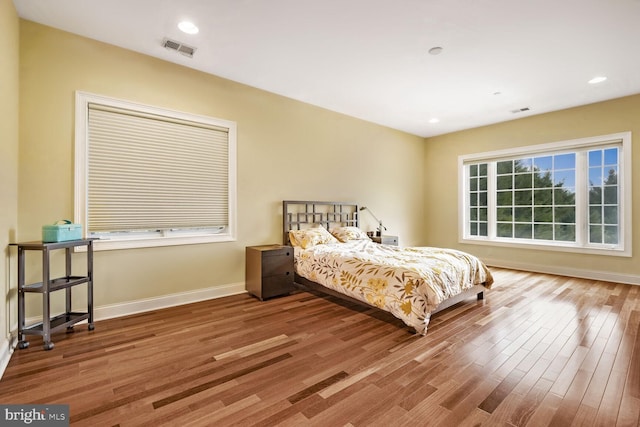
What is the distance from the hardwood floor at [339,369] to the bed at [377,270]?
8.8 inches

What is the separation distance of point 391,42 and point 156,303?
3729 millimetres

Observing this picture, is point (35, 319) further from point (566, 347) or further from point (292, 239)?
point (566, 347)

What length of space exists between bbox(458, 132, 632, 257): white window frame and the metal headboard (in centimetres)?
264

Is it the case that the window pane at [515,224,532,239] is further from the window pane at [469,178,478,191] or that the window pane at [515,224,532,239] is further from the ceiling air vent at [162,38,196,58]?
the ceiling air vent at [162,38,196,58]

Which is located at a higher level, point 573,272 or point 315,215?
point 315,215

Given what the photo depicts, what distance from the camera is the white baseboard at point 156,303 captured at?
284 cm

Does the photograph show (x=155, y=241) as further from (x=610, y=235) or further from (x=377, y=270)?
(x=610, y=235)

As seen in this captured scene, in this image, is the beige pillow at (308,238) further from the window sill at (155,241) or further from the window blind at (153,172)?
the window blind at (153,172)

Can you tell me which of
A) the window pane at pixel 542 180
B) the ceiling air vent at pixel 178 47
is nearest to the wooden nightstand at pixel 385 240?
the window pane at pixel 542 180

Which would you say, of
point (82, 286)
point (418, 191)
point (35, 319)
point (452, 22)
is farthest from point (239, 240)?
point (418, 191)

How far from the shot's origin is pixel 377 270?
2.94 metres

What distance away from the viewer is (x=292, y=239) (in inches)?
164

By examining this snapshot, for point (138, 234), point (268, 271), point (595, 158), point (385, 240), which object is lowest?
point (268, 271)

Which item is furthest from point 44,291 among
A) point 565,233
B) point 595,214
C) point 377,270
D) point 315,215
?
point 595,214
